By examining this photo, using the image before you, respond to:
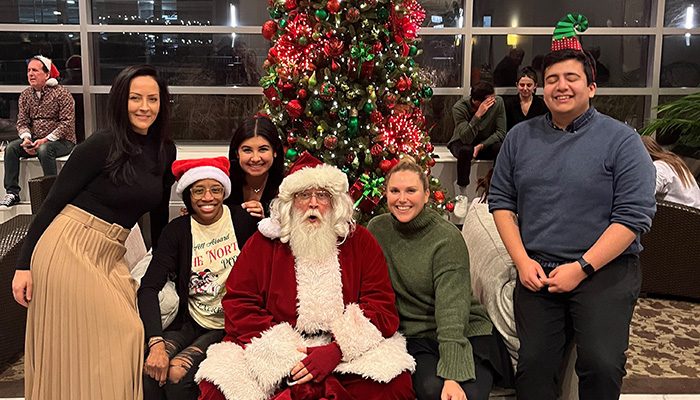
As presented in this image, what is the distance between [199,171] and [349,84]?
1.79 m

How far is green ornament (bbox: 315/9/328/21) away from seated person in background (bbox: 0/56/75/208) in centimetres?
346

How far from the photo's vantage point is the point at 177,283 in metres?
2.72

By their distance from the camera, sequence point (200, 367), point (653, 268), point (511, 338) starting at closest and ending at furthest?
point (200, 367) < point (511, 338) < point (653, 268)

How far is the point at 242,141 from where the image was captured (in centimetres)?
307

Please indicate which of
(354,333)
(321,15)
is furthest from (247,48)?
(354,333)

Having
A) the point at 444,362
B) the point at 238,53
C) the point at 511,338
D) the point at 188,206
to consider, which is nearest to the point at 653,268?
the point at 511,338

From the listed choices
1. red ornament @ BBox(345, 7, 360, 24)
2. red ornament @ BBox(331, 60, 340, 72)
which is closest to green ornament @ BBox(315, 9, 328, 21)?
red ornament @ BBox(345, 7, 360, 24)

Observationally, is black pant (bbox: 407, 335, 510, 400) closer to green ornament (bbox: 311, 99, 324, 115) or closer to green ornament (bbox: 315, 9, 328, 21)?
green ornament (bbox: 311, 99, 324, 115)

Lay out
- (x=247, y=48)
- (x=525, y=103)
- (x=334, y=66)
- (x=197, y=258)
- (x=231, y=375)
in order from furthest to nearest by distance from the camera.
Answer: (x=247, y=48), (x=525, y=103), (x=334, y=66), (x=197, y=258), (x=231, y=375)

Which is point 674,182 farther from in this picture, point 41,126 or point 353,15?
point 41,126

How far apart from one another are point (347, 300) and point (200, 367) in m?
0.58

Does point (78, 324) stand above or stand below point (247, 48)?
below

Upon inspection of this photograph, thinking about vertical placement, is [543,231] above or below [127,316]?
above

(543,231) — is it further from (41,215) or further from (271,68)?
(271,68)
